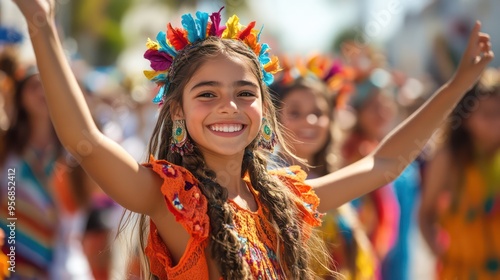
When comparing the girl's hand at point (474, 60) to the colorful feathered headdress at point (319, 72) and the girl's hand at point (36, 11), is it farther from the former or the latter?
the colorful feathered headdress at point (319, 72)

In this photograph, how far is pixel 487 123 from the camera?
6.12 metres

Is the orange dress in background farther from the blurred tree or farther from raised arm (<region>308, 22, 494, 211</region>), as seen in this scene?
the blurred tree

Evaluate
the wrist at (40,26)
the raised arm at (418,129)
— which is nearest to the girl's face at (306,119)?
the raised arm at (418,129)

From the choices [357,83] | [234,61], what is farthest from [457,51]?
[234,61]

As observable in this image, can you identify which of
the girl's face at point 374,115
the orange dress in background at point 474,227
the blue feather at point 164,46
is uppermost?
the girl's face at point 374,115

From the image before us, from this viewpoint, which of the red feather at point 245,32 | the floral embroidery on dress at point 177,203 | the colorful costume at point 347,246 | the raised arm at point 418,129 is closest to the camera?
the floral embroidery on dress at point 177,203

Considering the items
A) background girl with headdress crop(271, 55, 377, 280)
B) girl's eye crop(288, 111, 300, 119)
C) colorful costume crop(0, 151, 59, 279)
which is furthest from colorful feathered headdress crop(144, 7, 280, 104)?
colorful costume crop(0, 151, 59, 279)

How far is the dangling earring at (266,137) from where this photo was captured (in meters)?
3.40

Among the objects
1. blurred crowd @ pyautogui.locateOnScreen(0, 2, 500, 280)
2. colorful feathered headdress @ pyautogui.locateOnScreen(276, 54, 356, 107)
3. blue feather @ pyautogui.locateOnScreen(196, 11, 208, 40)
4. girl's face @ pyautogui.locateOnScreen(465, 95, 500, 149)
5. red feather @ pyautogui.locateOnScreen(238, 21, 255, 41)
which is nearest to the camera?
blue feather @ pyautogui.locateOnScreen(196, 11, 208, 40)

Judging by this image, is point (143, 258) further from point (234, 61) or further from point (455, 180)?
point (455, 180)

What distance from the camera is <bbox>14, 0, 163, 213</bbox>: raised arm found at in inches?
104

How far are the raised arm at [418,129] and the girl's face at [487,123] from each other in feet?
8.27

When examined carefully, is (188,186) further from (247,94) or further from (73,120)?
(73,120)

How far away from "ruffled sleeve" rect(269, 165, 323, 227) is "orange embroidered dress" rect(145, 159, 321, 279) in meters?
0.20
